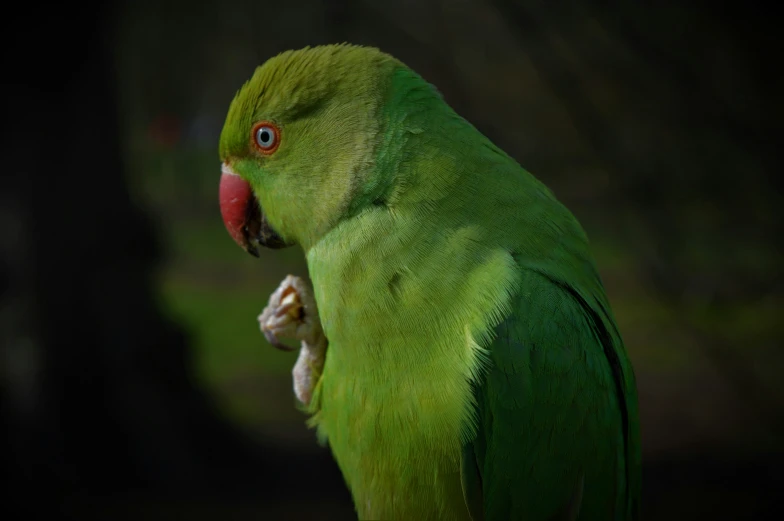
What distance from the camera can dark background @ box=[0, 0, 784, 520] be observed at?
169 inches

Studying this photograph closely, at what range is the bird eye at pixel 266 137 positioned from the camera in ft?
5.35

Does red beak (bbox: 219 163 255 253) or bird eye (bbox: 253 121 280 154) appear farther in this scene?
red beak (bbox: 219 163 255 253)

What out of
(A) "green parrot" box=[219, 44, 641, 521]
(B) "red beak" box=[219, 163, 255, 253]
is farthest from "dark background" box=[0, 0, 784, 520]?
(A) "green parrot" box=[219, 44, 641, 521]

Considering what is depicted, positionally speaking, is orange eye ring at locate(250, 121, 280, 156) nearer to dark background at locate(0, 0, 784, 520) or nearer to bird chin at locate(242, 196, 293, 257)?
bird chin at locate(242, 196, 293, 257)

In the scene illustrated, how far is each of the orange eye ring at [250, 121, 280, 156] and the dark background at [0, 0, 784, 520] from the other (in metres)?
2.72

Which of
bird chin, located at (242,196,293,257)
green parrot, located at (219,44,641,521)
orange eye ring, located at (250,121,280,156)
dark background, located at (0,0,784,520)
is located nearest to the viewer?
green parrot, located at (219,44,641,521)

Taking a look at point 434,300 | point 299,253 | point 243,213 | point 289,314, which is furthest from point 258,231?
point 299,253

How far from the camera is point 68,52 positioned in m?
4.29

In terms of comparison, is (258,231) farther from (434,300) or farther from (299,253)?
(299,253)

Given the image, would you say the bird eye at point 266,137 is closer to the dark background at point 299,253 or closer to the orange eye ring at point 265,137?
the orange eye ring at point 265,137

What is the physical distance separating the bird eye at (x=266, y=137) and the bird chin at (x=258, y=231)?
0.50 feet

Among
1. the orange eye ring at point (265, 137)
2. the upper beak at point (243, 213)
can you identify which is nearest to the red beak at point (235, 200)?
the upper beak at point (243, 213)

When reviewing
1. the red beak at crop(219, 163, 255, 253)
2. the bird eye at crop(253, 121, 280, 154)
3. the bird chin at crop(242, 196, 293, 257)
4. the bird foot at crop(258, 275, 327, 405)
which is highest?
the bird eye at crop(253, 121, 280, 154)

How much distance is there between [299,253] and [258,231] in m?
3.20
